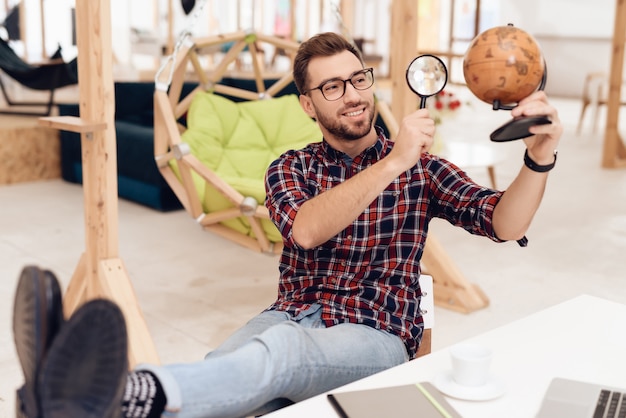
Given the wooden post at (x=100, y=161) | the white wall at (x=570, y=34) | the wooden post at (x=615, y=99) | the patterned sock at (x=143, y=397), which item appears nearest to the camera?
the patterned sock at (x=143, y=397)

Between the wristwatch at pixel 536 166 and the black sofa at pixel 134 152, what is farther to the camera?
the black sofa at pixel 134 152

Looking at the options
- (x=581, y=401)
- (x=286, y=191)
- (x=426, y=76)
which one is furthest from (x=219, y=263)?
(x=581, y=401)

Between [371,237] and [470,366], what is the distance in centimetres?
57

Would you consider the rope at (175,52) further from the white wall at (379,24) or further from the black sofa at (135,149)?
the white wall at (379,24)

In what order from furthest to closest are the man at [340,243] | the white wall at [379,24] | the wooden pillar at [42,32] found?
the white wall at [379,24] < the wooden pillar at [42,32] < the man at [340,243]

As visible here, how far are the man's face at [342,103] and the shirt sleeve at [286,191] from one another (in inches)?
4.5

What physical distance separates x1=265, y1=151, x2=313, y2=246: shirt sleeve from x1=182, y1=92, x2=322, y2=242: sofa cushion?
1.84 metres

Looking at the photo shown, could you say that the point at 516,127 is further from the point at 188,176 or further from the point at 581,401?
the point at 188,176

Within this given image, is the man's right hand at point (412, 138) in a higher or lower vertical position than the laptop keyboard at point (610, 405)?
higher

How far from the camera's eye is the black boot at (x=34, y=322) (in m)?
1.08

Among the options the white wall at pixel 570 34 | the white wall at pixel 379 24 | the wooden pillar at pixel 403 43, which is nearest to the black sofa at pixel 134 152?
the wooden pillar at pixel 403 43

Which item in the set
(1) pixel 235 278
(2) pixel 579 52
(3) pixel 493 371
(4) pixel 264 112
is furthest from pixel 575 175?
(2) pixel 579 52

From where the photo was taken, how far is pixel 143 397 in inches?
47.2

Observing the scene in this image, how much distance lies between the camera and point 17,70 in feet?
18.7
